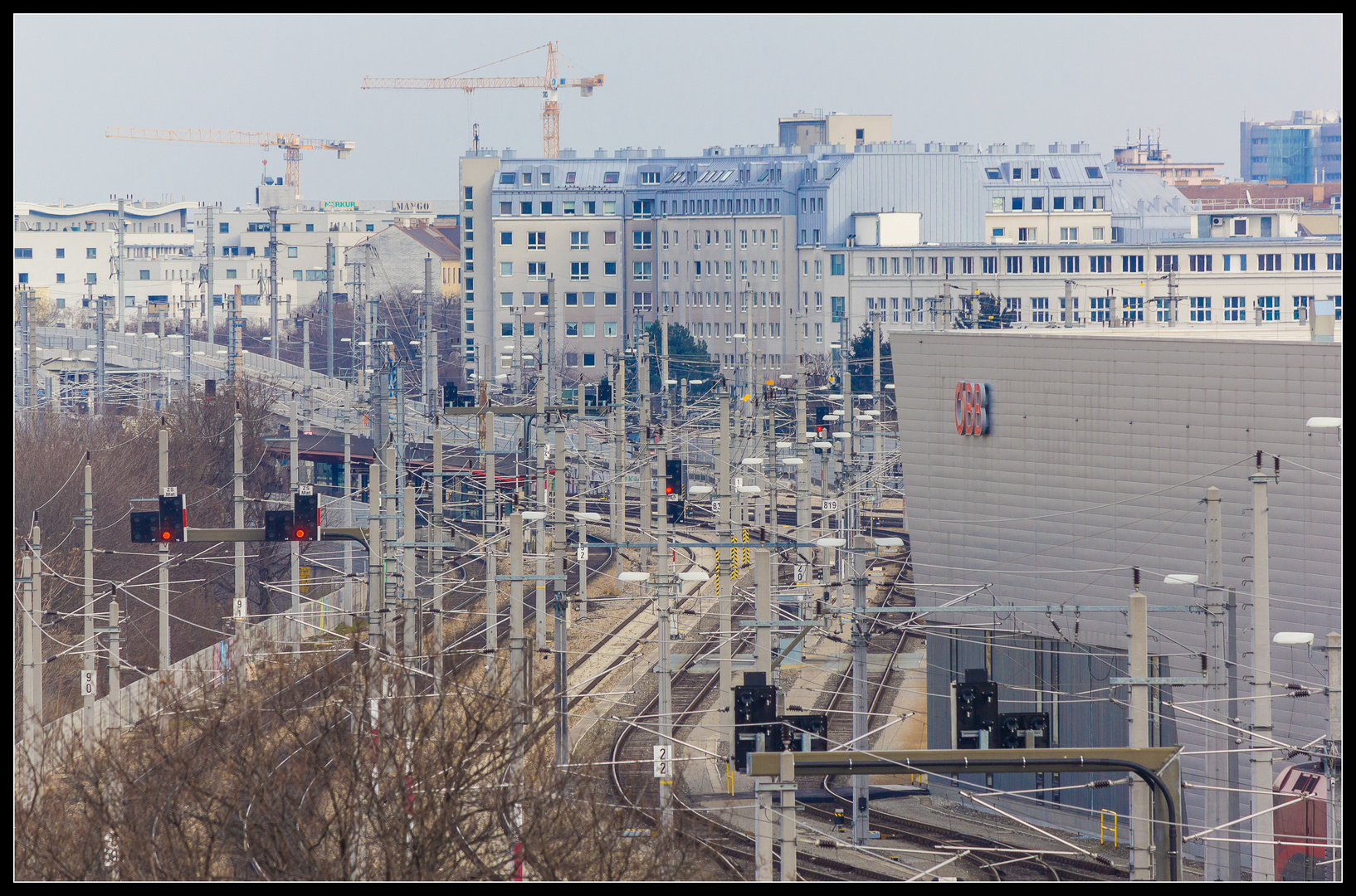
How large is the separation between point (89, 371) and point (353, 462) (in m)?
19.5

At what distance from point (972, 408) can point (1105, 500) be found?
2847 mm

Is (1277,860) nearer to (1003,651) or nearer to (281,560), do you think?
(1003,651)

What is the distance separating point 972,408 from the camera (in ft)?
88.5

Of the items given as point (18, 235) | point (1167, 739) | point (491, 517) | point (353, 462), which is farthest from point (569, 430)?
point (18, 235)

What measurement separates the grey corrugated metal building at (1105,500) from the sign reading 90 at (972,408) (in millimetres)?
128

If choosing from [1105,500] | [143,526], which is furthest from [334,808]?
[1105,500]

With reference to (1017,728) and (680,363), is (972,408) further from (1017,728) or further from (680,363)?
(680,363)

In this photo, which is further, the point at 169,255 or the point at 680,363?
the point at 169,255

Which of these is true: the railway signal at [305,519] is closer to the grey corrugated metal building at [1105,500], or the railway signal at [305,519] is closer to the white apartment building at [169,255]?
the grey corrugated metal building at [1105,500]

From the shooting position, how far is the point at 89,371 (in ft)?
221

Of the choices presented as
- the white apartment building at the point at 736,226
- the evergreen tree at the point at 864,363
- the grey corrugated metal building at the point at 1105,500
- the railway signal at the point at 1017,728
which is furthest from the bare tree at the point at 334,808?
the white apartment building at the point at 736,226

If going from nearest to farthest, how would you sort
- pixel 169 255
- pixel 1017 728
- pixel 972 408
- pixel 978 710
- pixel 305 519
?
pixel 1017 728 → pixel 978 710 → pixel 305 519 → pixel 972 408 → pixel 169 255

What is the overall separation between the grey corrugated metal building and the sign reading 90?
0.42 ft

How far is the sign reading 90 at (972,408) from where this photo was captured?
87.9 ft
